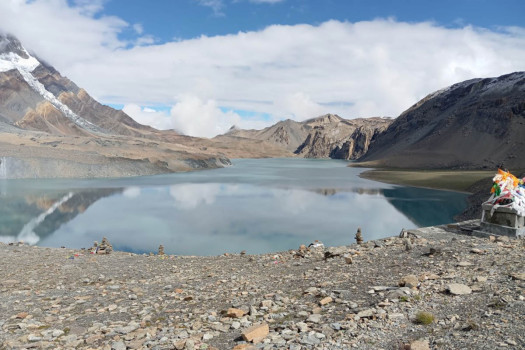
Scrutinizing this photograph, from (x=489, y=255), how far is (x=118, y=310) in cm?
1216

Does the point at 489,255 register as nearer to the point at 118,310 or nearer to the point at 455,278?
the point at 455,278

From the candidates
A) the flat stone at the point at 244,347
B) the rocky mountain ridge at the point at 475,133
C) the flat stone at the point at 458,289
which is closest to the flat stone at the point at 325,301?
the flat stone at the point at 244,347

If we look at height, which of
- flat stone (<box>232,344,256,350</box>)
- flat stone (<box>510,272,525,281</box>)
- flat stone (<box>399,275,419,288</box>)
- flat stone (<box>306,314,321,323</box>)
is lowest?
flat stone (<box>232,344,256,350</box>)

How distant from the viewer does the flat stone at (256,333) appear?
811cm

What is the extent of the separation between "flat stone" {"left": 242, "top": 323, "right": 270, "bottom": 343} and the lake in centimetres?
2109

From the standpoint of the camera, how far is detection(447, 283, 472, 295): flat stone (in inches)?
370

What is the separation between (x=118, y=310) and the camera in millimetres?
11336

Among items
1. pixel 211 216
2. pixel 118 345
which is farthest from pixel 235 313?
pixel 211 216

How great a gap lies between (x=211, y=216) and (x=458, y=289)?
38217 mm

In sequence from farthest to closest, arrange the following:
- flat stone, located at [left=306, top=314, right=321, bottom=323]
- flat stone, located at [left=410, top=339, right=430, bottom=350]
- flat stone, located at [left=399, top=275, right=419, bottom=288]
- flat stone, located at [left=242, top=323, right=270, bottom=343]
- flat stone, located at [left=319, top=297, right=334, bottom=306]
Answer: flat stone, located at [left=399, top=275, right=419, bottom=288] → flat stone, located at [left=319, top=297, right=334, bottom=306] → flat stone, located at [left=306, top=314, right=321, bottom=323] → flat stone, located at [left=242, top=323, right=270, bottom=343] → flat stone, located at [left=410, top=339, right=430, bottom=350]

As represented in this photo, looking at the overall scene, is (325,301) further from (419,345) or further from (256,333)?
(419,345)

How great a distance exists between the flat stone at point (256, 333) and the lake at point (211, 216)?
69.2 feet

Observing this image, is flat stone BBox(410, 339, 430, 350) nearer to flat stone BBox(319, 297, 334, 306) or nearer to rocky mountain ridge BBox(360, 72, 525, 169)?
flat stone BBox(319, 297, 334, 306)

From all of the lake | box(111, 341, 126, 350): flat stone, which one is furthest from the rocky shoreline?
the lake
